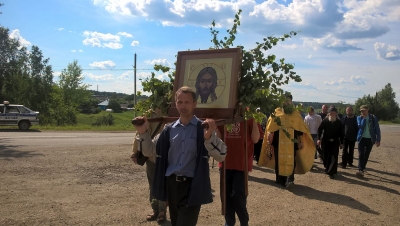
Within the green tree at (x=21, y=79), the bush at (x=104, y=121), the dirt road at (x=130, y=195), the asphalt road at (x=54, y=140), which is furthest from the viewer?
the green tree at (x=21, y=79)

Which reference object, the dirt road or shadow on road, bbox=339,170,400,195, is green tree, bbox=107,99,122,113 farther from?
shadow on road, bbox=339,170,400,195

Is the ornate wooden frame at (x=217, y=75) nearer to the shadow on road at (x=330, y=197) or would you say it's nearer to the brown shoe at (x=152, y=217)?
the brown shoe at (x=152, y=217)

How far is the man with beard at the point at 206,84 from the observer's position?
4.13 meters

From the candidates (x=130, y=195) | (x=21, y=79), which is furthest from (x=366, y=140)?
(x=21, y=79)

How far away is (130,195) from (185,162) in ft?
14.0

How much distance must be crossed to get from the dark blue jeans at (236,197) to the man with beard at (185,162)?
4.72 ft

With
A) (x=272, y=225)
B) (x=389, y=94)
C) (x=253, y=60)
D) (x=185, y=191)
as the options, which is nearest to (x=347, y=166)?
(x=272, y=225)

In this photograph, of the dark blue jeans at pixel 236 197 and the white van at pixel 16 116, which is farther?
the white van at pixel 16 116

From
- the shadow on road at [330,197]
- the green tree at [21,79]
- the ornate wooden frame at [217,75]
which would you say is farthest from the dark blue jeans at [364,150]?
the green tree at [21,79]

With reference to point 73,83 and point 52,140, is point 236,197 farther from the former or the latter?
point 73,83

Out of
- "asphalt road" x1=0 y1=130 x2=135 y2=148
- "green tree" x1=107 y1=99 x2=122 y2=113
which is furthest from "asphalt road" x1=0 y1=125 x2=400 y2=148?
"green tree" x1=107 y1=99 x2=122 y2=113

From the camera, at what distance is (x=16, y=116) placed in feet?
80.2

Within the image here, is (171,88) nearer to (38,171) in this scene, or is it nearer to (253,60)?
(253,60)

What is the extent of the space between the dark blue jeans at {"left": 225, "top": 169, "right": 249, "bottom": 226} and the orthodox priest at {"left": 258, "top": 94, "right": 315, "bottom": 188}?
361 cm
